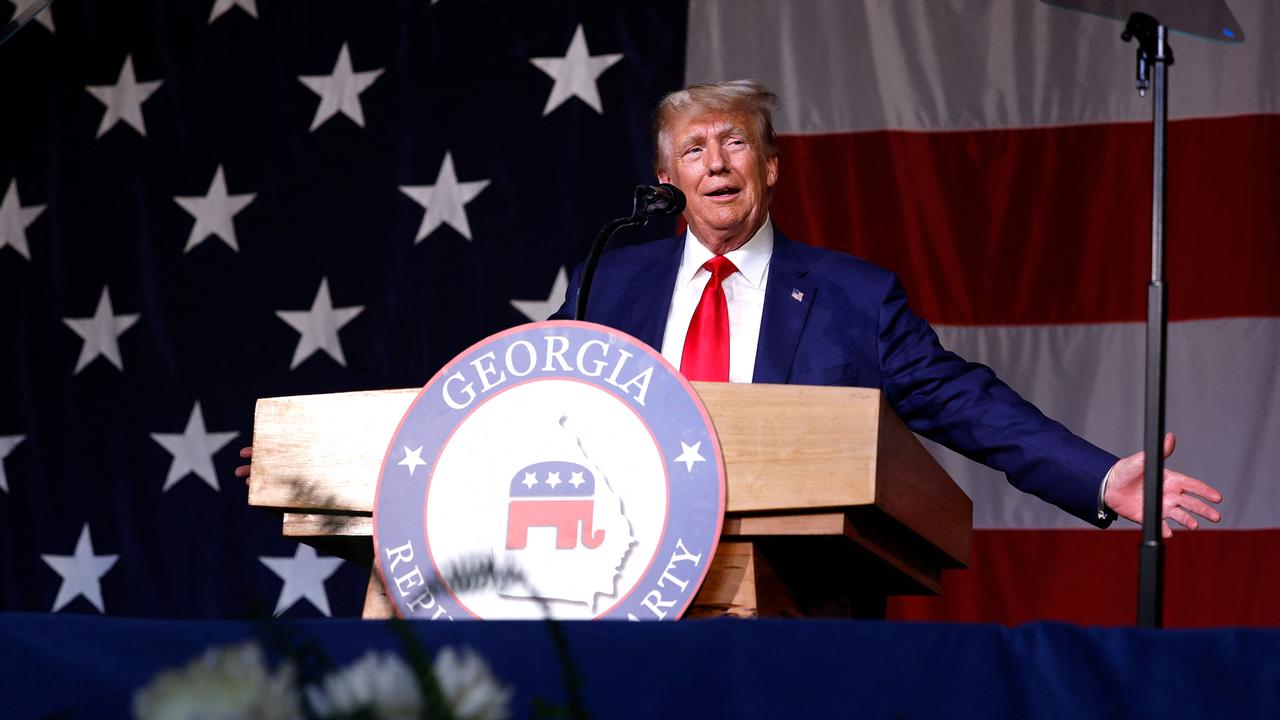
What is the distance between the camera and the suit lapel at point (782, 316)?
6.14 feet

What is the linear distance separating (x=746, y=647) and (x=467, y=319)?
8.35 feet

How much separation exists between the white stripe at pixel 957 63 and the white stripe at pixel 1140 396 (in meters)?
0.48

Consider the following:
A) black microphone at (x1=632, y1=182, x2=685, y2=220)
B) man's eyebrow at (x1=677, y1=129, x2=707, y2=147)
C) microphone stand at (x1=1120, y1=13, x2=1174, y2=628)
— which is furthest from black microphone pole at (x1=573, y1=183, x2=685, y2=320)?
microphone stand at (x1=1120, y1=13, x2=1174, y2=628)

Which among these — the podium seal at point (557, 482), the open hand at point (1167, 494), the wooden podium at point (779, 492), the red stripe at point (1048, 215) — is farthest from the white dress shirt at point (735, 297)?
the red stripe at point (1048, 215)

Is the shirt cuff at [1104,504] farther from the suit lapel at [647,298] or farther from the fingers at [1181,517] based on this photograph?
the suit lapel at [647,298]

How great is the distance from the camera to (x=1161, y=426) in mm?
1262

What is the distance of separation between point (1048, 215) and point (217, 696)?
9.62ft

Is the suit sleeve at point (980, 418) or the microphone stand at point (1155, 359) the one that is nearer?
the microphone stand at point (1155, 359)

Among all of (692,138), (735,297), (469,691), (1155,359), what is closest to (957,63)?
(692,138)

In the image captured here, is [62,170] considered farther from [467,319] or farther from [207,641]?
[207,641]

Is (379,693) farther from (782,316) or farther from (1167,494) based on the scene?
(782,316)

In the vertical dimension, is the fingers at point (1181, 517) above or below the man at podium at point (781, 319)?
below

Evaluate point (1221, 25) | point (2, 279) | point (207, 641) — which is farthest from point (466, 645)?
point (2, 279)

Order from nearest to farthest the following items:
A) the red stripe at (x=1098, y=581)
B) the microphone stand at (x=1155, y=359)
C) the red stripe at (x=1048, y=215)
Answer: the microphone stand at (x=1155, y=359) → the red stripe at (x=1098, y=581) → the red stripe at (x=1048, y=215)
